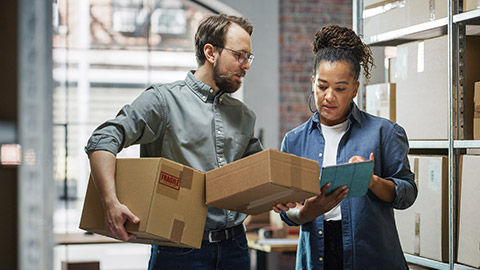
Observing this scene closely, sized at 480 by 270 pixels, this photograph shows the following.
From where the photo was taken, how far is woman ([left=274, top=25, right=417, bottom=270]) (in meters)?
1.68

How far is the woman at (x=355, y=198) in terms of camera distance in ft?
5.51

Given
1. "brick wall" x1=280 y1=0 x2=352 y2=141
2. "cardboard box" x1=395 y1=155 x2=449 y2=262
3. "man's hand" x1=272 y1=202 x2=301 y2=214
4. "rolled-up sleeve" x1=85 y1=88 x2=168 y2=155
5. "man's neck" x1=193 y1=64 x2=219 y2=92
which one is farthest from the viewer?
"brick wall" x1=280 y1=0 x2=352 y2=141

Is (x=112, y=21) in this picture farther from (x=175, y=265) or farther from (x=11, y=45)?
(x=11, y=45)

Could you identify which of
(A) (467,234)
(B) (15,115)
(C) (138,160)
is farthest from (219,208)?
(B) (15,115)

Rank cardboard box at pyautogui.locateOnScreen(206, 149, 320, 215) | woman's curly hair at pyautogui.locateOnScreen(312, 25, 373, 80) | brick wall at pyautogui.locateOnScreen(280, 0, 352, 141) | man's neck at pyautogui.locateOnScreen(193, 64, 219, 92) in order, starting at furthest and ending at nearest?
brick wall at pyautogui.locateOnScreen(280, 0, 352, 141), man's neck at pyautogui.locateOnScreen(193, 64, 219, 92), woman's curly hair at pyautogui.locateOnScreen(312, 25, 373, 80), cardboard box at pyautogui.locateOnScreen(206, 149, 320, 215)

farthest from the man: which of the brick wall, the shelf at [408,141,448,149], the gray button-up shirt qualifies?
the brick wall

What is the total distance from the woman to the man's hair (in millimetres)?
294

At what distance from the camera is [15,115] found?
0.43 meters

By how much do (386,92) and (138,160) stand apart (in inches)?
52.5

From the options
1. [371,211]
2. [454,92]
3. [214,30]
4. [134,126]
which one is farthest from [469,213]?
[134,126]

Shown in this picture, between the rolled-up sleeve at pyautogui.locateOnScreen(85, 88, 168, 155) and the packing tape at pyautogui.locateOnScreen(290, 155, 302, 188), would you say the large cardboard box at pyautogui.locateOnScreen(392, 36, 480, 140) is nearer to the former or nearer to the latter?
the packing tape at pyautogui.locateOnScreen(290, 155, 302, 188)

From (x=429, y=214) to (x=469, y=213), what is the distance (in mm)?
213

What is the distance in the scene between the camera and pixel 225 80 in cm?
181

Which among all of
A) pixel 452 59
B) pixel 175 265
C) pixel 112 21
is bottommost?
pixel 175 265
